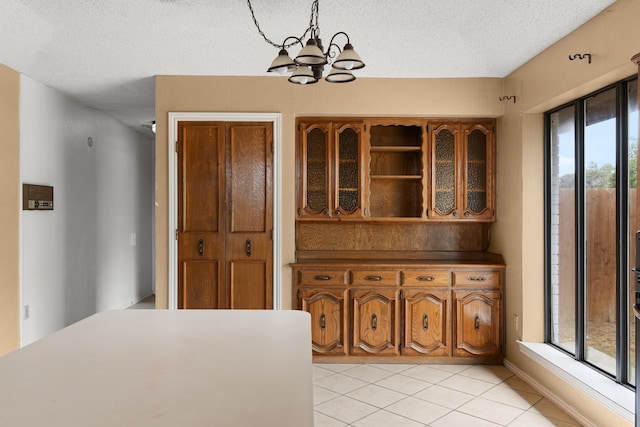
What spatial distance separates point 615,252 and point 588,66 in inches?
47.1

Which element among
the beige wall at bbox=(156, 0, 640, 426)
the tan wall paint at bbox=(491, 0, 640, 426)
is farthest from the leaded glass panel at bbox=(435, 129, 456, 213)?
the tan wall paint at bbox=(491, 0, 640, 426)

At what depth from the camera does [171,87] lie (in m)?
4.24

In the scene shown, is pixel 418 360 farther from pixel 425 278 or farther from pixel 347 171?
→ pixel 347 171

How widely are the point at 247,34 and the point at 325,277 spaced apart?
213 centimetres

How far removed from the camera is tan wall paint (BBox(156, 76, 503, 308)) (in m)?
4.23

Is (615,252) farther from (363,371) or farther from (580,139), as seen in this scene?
(363,371)

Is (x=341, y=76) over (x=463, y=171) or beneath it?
over

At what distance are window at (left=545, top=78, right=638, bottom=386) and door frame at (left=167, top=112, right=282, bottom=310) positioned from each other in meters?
2.26

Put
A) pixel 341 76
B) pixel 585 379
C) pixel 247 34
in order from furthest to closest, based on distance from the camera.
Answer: pixel 247 34 < pixel 585 379 < pixel 341 76

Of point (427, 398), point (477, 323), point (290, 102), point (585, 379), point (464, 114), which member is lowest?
point (427, 398)

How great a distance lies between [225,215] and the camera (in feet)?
13.9

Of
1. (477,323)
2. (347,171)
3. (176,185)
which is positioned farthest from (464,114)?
(176,185)

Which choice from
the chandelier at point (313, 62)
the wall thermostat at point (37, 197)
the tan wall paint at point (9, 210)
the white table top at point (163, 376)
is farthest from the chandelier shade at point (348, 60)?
the wall thermostat at point (37, 197)

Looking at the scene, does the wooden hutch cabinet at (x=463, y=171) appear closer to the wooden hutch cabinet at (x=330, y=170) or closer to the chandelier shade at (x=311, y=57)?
the wooden hutch cabinet at (x=330, y=170)
